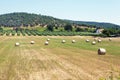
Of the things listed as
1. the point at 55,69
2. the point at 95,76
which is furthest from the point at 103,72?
the point at 55,69

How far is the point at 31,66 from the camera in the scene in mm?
28828

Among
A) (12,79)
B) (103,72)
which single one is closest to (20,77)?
(12,79)

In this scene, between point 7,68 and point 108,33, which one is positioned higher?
point 7,68

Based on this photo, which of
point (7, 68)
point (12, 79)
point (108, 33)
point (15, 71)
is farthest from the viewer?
point (108, 33)

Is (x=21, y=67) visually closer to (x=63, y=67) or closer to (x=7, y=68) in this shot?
(x=7, y=68)

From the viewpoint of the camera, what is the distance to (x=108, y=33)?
13688 centimetres

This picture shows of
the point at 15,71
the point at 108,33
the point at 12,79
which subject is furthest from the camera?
the point at 108,33

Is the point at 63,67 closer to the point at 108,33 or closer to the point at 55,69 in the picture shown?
the point at 55,69

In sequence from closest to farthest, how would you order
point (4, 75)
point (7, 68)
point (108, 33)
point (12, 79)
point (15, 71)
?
point (12, 79) < point (4, 75) < point (15, 71) < point (7, 68) < point (108, 33)

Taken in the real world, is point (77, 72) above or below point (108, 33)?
above

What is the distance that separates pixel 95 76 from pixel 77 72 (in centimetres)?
247

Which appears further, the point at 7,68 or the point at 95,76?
the point at 7,68

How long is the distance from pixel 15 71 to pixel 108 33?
4505 inches

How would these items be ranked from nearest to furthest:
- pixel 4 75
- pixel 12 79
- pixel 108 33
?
pixel 12 79 → pixel 4 75 → pixel 108 33
